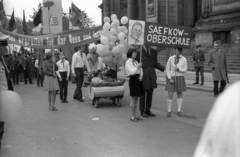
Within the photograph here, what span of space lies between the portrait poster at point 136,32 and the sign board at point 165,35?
31 millimetres

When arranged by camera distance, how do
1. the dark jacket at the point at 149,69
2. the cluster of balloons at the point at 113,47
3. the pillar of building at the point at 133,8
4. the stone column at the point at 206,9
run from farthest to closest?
the pillar of building at the point at 133,8
the stone column at the point at 206,9
the cluster of balloons at the point at 113,47
the dark jacket at the point at 149,69

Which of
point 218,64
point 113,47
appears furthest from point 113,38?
point 218,64

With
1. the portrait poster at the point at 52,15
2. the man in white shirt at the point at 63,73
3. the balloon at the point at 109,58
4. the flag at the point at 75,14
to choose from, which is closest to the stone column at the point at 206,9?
the flag at the point at 75,14

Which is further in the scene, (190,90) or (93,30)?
(190,90)

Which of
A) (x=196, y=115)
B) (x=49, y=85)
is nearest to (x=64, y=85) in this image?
(x=49, y=85)

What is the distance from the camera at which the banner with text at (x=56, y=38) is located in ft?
35.3

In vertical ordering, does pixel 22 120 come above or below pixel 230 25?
below

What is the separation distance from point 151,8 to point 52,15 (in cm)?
2331

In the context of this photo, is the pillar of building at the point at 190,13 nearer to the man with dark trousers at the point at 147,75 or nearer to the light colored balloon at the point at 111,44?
the light colored balloon at the point at 111,44

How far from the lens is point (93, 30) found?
11367 millimetres

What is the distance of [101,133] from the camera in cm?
601

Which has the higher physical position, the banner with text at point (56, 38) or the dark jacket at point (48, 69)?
the banner with text at point (56, 38)

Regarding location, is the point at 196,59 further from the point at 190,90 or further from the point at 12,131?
the point at 12,131

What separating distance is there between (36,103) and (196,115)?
217 inches
